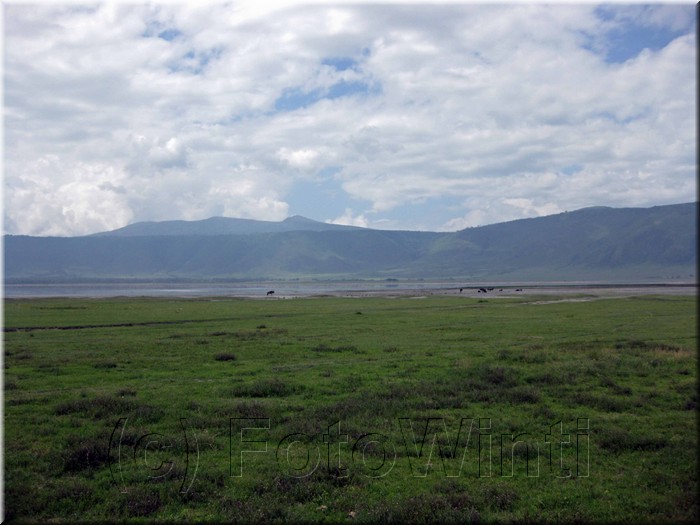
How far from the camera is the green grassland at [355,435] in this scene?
10.3m

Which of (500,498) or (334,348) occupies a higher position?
(334,348)

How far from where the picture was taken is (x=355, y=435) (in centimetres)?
1391

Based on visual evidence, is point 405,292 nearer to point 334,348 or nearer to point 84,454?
point 334,348

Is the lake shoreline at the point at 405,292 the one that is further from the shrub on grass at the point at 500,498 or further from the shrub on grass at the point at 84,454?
the shrub on grass at the point at 84,454

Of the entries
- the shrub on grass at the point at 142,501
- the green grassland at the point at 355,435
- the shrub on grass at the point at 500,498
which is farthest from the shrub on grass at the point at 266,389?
the shrub on grass at the point at 500,498

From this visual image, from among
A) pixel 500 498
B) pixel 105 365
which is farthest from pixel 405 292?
pixel 500 498

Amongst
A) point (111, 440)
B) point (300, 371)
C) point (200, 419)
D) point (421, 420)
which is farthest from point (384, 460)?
point (300, 371)

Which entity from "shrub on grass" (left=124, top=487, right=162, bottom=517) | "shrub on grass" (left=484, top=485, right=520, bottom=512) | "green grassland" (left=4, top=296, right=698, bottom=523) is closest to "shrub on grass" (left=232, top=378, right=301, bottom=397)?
"green grassland" (left=4, top=296, right=698, bottom=523)

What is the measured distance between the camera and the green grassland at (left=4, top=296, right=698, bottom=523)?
33.7 feet

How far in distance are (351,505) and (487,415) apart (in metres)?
6.58

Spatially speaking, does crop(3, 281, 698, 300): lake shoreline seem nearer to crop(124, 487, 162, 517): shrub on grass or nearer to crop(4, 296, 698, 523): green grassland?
crop(4, 296, 698, 523): green grassland

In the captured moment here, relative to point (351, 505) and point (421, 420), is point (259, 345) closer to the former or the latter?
point (421, 420)

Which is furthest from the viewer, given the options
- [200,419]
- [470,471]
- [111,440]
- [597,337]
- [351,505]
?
[597,337]

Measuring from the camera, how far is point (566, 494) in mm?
10594
